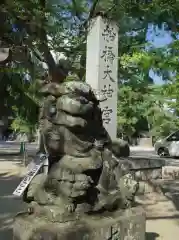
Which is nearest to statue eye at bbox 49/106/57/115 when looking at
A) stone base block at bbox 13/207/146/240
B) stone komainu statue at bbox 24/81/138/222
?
stone komainu statue at bbox 24/81/138/222

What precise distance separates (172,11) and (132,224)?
22.6 ft

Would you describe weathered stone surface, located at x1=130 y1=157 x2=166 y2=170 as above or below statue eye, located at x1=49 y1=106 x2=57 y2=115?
below

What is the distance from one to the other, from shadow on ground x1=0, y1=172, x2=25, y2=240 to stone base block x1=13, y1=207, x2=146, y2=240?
3.88 feet

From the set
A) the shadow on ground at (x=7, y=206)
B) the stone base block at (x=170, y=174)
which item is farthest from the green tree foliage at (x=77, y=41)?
the shadow on ground at (x=7, y=206)

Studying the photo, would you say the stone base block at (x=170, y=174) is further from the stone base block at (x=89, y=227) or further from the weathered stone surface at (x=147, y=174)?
the stone base block at (x=89, y=227)

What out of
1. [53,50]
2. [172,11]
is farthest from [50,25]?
[172,11]

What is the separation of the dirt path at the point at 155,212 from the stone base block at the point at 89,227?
102 cm

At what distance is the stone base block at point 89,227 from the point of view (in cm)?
321

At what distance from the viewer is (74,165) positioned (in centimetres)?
344

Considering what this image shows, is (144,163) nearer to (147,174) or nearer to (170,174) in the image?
(147,174)

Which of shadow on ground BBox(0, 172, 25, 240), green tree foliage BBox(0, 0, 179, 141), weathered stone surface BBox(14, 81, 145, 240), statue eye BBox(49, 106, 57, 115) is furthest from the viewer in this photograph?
green tree foliage BBox(0, 0, 179, 141)

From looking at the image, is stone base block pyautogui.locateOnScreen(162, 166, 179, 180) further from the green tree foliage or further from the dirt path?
the green tree foliage

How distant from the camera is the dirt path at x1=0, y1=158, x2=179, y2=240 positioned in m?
4.81

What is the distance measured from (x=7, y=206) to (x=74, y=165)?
11.7ft
